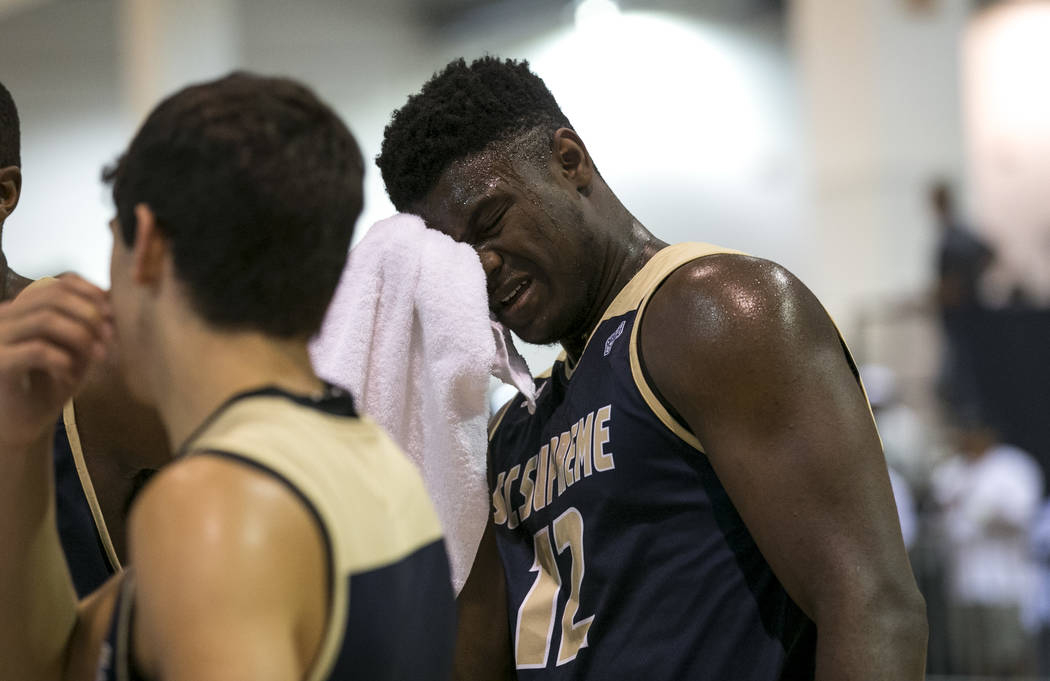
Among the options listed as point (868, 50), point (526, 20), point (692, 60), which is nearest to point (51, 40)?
point (526, 20)

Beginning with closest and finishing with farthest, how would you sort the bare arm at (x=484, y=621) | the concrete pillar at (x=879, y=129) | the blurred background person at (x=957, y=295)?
the bare arm at (x=484, y=621)
the blurred background person at (x=957, y=295)
the concrete pillar at (x=879, y=129)

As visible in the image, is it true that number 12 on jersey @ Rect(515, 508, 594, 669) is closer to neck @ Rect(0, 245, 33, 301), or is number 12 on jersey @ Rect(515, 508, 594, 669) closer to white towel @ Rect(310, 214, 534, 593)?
white towel @ Rect(310, 214, 534, 593)

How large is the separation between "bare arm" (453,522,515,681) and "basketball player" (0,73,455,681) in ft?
2.91

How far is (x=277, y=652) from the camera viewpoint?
3.12 feet

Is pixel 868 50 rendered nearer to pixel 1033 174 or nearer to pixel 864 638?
pixel 1033 174

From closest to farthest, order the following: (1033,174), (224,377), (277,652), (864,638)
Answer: (277,652) → (224,377) → (864,638) → (1033,174)

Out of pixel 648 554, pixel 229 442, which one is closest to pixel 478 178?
pixel 648 554

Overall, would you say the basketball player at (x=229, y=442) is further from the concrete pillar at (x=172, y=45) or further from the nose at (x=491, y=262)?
the concrete pillar at (x=172, y=45)

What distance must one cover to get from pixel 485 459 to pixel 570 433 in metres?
0.17

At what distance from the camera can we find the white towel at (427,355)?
192cm

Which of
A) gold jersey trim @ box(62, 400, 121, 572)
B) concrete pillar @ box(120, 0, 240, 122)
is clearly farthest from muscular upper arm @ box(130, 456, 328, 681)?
concrete pillar @ box(120, 0, 240, 122)

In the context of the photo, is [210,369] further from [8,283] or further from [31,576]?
[8,283]

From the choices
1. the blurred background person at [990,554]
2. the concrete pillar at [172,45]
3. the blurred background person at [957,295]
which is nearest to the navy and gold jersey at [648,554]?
the blurred background person at [990,554]

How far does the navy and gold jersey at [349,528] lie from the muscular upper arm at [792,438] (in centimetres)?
59
